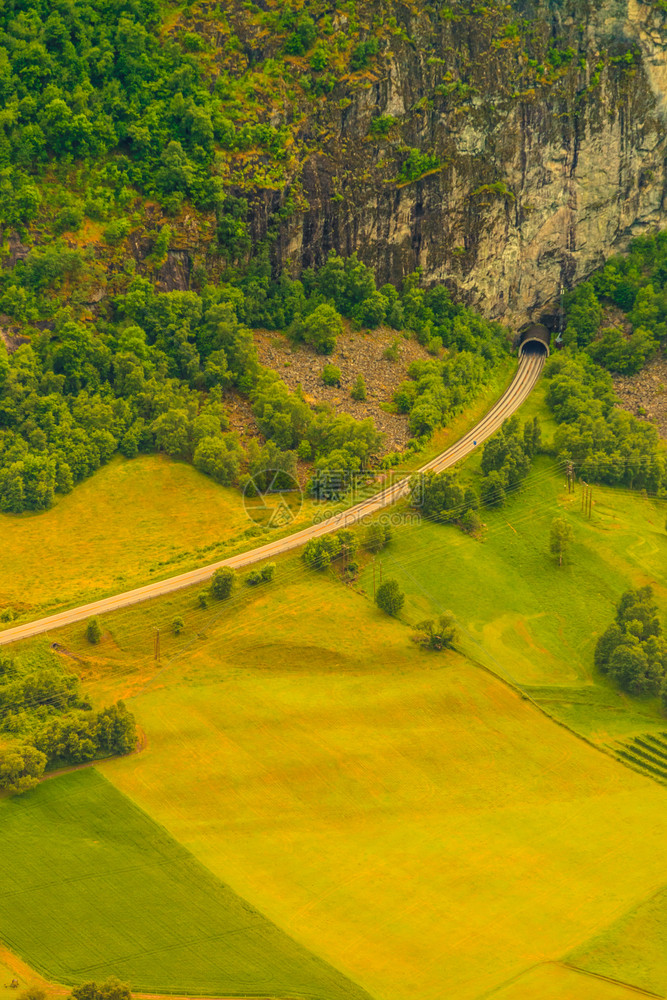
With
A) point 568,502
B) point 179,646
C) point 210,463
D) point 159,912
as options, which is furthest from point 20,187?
point 159,912

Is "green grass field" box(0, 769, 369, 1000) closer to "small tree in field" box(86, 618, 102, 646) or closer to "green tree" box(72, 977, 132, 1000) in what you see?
"green tree" box(72, 977, 132, 1000)

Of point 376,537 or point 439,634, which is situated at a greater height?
point 376,537

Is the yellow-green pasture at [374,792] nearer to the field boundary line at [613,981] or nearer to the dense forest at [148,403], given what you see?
the field boundary line at [613,981]

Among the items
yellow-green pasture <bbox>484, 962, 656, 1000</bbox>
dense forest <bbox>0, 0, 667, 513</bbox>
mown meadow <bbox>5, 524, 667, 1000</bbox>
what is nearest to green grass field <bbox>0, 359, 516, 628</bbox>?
dense forest <bbox>0, 0, 667, 513</bbox>

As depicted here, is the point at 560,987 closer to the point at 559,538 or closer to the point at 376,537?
the point at 376,537

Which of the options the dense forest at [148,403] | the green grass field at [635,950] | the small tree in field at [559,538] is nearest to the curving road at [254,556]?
the dense forest at [148,403]

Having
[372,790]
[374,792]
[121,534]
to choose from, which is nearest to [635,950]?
[374,792]
